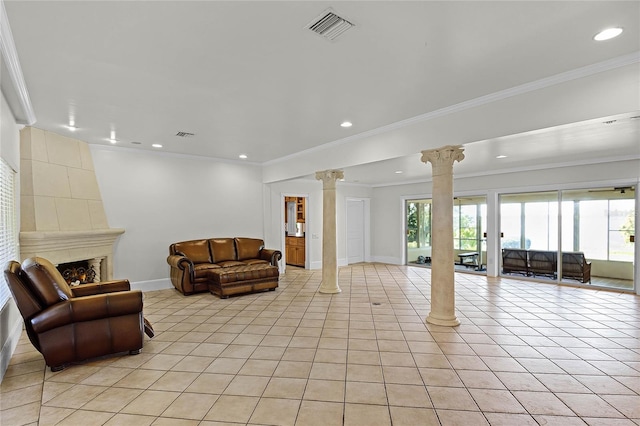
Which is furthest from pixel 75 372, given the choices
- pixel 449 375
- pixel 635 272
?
pixel 635 272

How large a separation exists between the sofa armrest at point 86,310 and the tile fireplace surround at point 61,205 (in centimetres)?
177

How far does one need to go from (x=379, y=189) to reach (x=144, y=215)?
22.3ft

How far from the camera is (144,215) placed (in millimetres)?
6445

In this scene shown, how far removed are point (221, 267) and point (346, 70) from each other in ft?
15.3

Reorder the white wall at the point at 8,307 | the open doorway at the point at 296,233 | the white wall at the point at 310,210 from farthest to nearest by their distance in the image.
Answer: the open doorway at the point at 296,233 < the white wall at the point at 310,210 < the white wall at the point at 8,307

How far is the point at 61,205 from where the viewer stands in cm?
496

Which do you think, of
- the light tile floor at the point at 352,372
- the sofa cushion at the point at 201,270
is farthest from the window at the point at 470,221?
the sofa cushion at the point at 201,270

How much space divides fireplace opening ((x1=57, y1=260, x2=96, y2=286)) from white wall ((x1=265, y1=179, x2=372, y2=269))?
3.71 m

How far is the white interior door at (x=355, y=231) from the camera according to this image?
10.1m

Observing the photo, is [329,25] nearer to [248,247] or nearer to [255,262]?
[255,262]

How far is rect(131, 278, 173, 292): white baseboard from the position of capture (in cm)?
632

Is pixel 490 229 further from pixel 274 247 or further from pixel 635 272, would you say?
pixel 274 247

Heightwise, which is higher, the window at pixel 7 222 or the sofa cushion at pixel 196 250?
the window at pixel 7 222

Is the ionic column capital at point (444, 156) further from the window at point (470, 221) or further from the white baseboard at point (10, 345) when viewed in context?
the white baseboard at point (10, 345)
